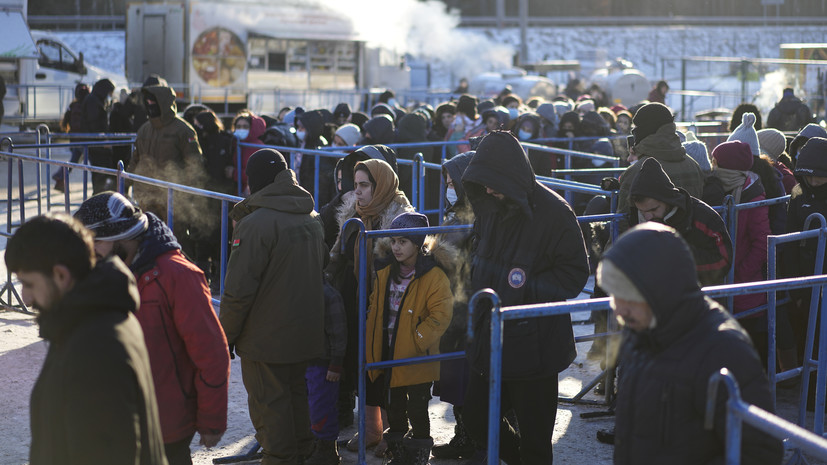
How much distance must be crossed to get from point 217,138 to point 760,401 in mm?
7896

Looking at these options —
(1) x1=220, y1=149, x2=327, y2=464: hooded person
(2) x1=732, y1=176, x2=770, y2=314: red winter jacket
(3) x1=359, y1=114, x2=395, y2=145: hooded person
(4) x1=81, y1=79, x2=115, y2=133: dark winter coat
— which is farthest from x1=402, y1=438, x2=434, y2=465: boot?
(4) x1=81, y1=79, x2=115, y2=133: dark winter coat

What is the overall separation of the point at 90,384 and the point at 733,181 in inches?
192

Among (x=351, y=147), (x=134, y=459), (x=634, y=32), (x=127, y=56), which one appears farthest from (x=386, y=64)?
(x=134, y=459)

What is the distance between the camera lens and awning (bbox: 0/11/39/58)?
2179 cm

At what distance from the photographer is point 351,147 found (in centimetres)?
998

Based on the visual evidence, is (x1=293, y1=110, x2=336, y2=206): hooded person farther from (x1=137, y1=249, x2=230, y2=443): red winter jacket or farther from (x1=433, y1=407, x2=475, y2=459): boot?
(x1=137, y1=249, x2=230, y2=443): red winter jacket

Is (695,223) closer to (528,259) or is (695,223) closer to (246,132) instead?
(528,259)

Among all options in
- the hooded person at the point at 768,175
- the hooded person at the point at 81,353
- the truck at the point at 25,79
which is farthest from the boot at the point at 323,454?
the truck at the point at 25,79

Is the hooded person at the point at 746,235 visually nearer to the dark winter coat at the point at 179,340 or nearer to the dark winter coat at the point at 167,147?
the dark winter coat at the point at 179,340

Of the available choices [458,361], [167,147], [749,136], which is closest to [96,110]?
[167,147]

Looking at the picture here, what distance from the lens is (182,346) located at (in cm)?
372

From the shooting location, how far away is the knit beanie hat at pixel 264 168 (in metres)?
4.80

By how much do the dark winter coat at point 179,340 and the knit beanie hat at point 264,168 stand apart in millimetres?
1120

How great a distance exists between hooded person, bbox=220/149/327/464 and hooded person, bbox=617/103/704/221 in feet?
6.86
